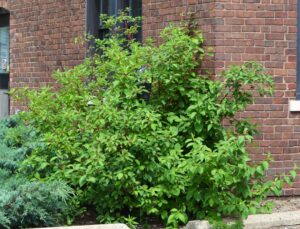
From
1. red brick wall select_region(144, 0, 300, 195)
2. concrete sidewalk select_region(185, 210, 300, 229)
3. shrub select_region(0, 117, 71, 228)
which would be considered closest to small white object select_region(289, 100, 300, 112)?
red brick wall select_region(144, 0, 300, 195)

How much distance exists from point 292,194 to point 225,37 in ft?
7.36

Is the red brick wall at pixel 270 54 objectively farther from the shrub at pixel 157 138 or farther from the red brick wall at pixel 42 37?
the red brick wall at pixel 42 37

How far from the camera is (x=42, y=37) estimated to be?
43.1 feet

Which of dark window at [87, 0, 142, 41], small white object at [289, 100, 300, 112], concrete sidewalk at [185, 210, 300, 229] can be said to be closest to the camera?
concrete sidewalk at [185, 210, 300, 229]

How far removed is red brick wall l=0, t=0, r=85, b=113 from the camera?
12227 mm

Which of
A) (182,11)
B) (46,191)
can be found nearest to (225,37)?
(182,11)

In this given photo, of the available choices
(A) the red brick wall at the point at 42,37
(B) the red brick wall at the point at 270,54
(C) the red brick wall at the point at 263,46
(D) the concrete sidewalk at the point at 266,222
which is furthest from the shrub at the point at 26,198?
(A) the red brick wall at the point at 42,37

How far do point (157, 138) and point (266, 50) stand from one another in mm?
2226

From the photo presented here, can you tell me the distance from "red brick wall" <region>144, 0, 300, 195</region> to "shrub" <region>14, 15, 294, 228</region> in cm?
40

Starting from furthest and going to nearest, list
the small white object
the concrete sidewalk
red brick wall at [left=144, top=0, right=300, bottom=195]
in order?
the small white object
red brick wall at [left=144, top=0, right=300, bottom=195]
the concrete sidewalk

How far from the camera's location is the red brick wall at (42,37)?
12.2m

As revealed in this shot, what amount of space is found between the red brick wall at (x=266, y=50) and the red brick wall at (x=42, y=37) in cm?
340

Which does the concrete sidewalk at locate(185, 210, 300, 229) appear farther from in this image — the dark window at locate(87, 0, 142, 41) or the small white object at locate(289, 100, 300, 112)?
the dark window at locate(87, 0, 142, 41)

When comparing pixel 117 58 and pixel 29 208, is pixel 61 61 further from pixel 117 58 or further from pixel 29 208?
pixel 29 208
